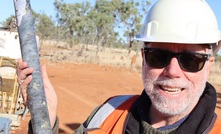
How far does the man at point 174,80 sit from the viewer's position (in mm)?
1641

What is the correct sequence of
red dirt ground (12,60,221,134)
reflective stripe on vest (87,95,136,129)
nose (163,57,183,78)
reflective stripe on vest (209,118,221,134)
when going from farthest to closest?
red dirt ground (12,60,221,134) → reflective stripe on vest (87,95,136,129) → nose (163,57,183,78) → reflective stripe on vest (209,118,221,134)

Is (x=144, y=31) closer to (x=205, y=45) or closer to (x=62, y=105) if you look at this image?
(x=205, y=45)

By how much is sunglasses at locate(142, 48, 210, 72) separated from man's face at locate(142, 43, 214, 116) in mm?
16

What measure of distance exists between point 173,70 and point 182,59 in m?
0.07

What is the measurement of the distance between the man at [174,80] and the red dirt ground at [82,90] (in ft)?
19.3

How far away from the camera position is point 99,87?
1507 cm

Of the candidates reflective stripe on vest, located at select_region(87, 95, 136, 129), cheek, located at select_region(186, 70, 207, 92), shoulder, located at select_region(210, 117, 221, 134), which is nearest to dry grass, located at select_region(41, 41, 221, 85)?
reflective stripe on vest, located at select_region(87, 95, 136, 129)

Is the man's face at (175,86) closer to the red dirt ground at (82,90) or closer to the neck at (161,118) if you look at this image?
the neck at (161,118)

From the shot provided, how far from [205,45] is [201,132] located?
48 centimetres

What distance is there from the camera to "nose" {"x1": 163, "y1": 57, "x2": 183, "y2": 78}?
163 cm

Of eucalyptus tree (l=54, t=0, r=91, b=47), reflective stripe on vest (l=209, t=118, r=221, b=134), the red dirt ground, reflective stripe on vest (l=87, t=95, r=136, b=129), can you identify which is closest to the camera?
reflective stripe on vest (l=209, t=118, r=221, b=134)

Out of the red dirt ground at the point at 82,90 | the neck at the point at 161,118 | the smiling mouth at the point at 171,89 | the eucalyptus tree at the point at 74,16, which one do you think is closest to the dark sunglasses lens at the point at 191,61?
the smiling mouth at the point at 171,89

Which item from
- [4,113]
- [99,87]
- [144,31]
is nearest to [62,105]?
[4,113]

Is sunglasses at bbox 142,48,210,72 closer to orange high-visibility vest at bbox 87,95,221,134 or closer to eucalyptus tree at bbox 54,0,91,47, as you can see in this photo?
orange high-visibility vest at bbox 87,95,221,134
